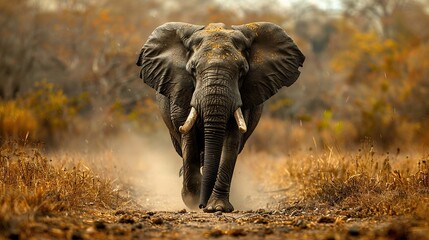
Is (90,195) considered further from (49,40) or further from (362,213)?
(49,40)

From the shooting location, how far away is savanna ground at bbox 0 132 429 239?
675cm

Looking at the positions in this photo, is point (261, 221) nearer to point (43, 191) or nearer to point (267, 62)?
point (43, 191)

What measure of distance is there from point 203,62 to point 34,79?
15.6 m

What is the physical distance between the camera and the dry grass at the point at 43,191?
709 centimetres

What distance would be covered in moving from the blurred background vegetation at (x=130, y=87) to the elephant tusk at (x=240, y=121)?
19.4 feet

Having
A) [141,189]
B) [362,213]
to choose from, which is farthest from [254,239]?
[141,189]

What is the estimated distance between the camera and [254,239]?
259 inches

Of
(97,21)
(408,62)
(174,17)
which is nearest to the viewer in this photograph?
(408,62)

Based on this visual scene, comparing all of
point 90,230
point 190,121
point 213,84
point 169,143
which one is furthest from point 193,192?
point 169,143

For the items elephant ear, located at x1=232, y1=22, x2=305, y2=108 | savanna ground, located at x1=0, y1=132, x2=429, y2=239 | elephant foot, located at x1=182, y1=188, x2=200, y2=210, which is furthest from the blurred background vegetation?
elephant foot, located at x1=182, y1=188, x2=200, y2=210

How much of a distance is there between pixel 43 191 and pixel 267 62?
4195mm

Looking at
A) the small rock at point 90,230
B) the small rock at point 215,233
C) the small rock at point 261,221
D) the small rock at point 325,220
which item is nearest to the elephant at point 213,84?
the small rock at point 261,221

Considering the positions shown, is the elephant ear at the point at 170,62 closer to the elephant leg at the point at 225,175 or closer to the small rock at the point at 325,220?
the elephant leg at the point at 225,175

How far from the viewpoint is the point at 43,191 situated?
7895mm
